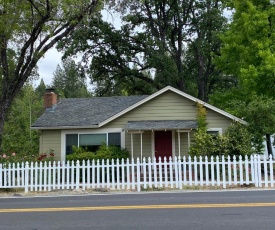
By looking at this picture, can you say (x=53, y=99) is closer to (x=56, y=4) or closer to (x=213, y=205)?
(x=56, y=4)

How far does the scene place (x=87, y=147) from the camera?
1856 cm

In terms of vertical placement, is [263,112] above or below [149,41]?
below

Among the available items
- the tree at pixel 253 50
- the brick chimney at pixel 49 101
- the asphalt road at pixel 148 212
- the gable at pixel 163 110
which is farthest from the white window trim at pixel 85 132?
the asphalt road at pixel 148 212

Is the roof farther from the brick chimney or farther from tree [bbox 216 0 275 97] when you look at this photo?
tree [bbox 216 0 275 97]

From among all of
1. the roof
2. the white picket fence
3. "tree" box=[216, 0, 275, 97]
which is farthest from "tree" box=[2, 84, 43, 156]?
"tree" box=[216, 0, 275, 97]

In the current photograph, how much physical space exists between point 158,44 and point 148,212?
25498 millimetres

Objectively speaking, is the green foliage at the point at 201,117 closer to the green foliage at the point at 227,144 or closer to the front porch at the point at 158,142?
the front porch at the point at 158,142

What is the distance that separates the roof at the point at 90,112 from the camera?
18.2 meters

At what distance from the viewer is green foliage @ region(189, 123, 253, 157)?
14.9 meters

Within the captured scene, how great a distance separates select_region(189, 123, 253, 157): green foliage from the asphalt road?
175 inches

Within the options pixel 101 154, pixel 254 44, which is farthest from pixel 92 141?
pixel 254 44

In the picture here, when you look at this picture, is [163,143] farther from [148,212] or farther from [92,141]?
[148,212]

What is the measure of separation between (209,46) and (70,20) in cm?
1913

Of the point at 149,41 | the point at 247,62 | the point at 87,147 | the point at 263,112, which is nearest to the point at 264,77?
the point at 247,62
